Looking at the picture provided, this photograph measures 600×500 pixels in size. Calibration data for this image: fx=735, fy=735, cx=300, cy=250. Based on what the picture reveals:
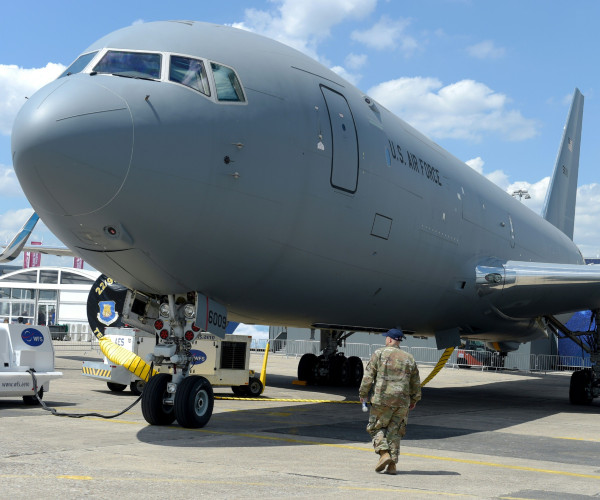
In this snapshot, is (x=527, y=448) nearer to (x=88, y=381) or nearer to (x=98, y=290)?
(x=88, y=381)

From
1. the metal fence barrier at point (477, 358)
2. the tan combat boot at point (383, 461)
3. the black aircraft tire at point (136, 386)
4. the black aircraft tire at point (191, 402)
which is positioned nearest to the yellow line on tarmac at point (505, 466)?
the tan combat boot at point (383, 461)

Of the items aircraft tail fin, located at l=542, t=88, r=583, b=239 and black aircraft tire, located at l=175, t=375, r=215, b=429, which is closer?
black aircraft tire, located at l=175, t=375, r=215, b=429

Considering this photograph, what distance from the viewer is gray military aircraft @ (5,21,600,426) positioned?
8555 mm

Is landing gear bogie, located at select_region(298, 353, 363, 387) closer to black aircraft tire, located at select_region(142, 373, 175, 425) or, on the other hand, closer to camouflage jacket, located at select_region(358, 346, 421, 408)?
black aircraft tire, located at select_region(142, 373, 175, 425)

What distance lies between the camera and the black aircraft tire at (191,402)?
9820 mm

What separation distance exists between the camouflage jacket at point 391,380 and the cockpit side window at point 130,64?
4437 millimetres

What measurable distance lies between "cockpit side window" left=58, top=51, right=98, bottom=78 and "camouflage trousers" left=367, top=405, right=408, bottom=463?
18.7 feet

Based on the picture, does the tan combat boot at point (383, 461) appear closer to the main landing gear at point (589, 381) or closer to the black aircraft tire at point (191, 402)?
the black aircraft tire at point (191, 402)

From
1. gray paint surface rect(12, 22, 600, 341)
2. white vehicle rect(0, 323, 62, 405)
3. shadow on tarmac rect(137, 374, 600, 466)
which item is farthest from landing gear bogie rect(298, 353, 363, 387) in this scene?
white vehicle rect(0, 323, 62, 405)

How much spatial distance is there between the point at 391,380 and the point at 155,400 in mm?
3786

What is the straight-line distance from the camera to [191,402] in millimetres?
9875

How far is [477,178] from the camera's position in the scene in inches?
719

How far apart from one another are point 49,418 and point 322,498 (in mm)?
6573

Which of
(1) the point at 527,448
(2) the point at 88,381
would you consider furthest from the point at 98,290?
(1) the point at 527,448
